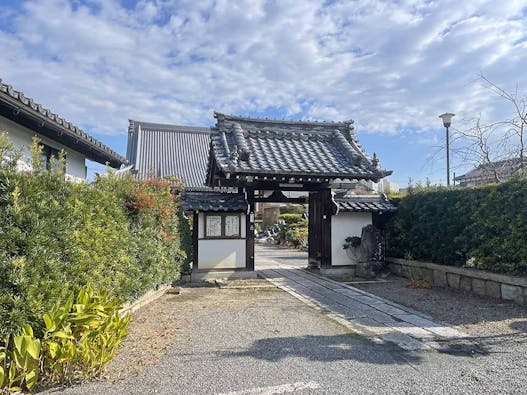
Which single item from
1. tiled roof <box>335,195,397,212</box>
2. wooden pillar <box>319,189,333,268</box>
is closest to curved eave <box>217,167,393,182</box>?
wooden pillar <box>319,189,333,268</box>

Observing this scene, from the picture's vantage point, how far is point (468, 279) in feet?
27.8

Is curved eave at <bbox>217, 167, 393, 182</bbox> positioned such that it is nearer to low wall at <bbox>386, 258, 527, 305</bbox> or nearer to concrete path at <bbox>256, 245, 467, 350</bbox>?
low wall at <bbox>386, 258, 527, 305</bbox>

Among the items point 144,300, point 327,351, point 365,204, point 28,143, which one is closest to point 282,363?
point 327,351

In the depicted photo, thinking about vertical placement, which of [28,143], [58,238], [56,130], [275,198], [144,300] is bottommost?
[144,300]

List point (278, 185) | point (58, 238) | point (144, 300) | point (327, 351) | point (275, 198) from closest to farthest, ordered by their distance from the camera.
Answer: point (58, 238) < point (327, 351) < point (144, 300) < point (278, 185) < point (275, 198)

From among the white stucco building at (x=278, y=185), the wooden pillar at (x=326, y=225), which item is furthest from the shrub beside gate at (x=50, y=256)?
the wooden pillar at (x=326, y=225)

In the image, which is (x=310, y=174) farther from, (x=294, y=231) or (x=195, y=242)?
(x=294, y=231)

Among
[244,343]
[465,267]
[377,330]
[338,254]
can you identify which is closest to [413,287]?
[465,267]

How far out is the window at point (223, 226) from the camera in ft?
35.3

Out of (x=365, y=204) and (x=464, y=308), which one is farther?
(x=365, y=204)

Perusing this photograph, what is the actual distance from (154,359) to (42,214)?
2072mm

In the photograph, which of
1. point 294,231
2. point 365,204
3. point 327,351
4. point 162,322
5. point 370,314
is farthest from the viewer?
point 294,231

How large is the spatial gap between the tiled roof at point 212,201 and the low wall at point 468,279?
16.0 feet

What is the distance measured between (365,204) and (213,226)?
4.66m
